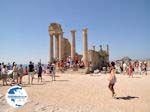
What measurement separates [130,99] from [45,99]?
4.53 metres

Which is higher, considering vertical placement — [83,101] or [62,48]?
[62,48]

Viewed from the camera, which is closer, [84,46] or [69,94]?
[69,94]

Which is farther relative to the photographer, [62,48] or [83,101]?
[62,48]

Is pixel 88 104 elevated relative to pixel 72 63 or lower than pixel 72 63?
lower

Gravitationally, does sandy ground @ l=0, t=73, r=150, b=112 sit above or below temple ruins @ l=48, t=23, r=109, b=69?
below

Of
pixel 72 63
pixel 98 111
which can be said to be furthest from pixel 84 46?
pixel 98 111

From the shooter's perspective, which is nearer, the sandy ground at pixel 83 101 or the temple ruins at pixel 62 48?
the sandy ground at pixel 83 101

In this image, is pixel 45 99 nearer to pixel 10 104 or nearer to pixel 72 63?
pixel 10 104

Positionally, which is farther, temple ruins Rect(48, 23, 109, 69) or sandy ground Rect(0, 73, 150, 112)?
temple ruins Rect(48, 23, 109, 69)

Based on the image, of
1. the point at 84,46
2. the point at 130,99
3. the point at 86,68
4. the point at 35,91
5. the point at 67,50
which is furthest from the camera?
the point at 67,50

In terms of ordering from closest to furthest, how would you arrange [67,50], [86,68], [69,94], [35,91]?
[69,94] → [35,91] → [86,68] → [67,50]

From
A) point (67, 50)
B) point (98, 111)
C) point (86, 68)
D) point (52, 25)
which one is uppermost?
point (52, 25)

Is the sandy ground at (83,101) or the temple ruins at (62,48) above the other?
the temple ruins at (62,48)

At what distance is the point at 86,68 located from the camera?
3266 cm
